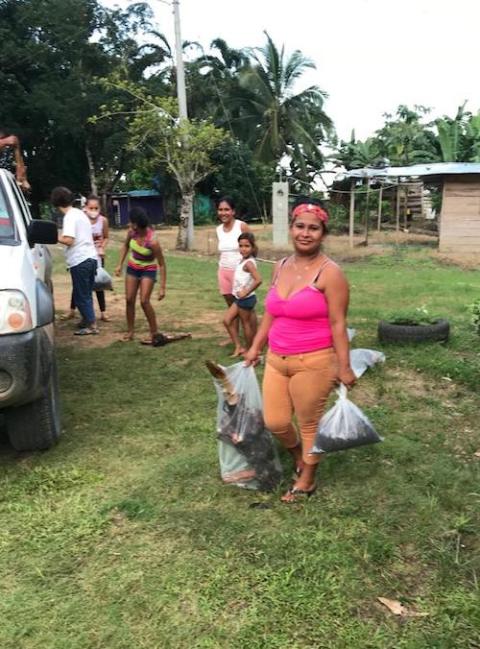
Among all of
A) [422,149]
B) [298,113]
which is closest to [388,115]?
[298,113]

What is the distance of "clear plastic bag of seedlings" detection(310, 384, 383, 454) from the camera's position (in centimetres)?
295

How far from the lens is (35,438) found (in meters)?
3.76

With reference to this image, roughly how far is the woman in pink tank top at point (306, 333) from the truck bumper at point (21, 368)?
4.07ft

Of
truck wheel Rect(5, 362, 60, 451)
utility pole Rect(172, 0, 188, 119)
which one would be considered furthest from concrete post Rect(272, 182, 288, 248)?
truck wheel Rect(5, 362, 60, 451)

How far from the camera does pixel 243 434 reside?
10.9 ft

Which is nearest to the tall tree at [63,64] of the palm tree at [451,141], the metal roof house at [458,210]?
the palm tree at [451,141]

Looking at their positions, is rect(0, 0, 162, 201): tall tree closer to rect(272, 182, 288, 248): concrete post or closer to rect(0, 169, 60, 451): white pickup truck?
rect(272, 182, 288, 248): concrete post

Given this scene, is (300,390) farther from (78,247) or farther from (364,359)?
(78,247)

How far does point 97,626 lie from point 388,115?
33.7 metres

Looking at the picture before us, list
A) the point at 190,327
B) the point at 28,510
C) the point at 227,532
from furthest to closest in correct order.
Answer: the point at 190,327 → the point at 28,510 → the point at 227,532

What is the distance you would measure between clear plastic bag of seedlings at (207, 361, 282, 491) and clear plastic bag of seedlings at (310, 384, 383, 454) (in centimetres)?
47

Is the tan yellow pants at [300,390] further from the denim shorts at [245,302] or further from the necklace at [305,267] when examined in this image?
the denim shorts at [245,302]

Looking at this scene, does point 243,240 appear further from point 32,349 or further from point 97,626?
point 97,626

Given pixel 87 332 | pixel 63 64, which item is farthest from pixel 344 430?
pixel 63 64
